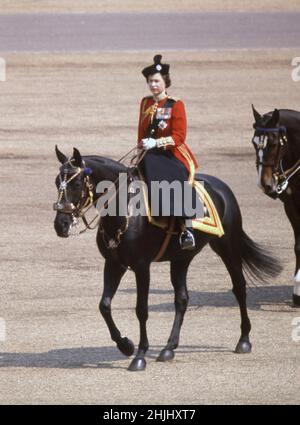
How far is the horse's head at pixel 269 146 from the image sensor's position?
12.6 metres

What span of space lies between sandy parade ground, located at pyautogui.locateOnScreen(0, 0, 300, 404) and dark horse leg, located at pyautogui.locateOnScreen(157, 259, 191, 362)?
3.7 inches

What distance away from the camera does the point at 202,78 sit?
2619 centimetres

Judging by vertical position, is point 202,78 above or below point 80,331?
above

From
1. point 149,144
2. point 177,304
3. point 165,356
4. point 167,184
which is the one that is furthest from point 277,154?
point 165,356

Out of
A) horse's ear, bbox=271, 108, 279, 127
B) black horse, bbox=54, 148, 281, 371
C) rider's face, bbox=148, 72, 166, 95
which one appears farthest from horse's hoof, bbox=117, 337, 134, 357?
horse's ear, bbox=271, 108, 279, 127

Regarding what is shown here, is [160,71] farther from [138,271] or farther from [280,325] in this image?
[280,325]

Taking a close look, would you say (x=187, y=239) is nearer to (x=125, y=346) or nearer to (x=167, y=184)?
(x=167, y=184)

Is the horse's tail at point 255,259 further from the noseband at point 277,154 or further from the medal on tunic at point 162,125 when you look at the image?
the medal on tunic at point 162,125

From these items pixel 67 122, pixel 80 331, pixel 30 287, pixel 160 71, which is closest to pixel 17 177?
pixel 67 122

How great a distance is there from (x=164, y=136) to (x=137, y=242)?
80 centimetres

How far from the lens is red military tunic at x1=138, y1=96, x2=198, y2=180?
10867 millimetres

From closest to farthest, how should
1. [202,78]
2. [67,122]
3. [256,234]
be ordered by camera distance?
[256,234]
[67,122]
[202,78]
